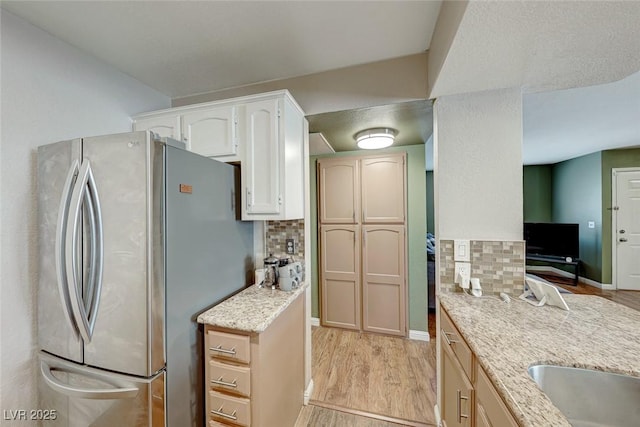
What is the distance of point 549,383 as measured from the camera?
852 millimetres

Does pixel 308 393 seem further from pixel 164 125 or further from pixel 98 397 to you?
pixel 164 125

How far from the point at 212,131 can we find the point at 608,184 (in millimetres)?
6252

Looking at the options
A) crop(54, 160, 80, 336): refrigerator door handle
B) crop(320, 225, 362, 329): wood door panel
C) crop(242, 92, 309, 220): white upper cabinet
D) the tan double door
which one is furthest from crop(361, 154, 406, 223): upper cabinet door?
crop(54, 160, 80, 336): refrigerator door handle

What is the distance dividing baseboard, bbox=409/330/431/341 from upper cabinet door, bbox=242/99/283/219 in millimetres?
2275

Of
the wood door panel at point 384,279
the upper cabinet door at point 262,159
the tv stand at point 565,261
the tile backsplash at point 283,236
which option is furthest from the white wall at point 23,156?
the tv stand at point 565,261

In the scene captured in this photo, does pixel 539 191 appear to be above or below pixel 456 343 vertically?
above

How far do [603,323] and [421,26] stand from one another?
1815 mm

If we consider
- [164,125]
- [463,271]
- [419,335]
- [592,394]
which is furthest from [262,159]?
[419,335]

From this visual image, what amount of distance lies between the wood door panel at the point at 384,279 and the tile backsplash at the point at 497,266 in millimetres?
1162

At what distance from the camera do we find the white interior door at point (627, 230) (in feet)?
A: 13.1

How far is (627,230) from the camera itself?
4023 mm

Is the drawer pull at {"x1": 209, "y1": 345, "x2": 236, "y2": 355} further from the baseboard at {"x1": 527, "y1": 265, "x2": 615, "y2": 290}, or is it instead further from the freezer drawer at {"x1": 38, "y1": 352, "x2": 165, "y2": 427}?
the baseboard at {"x1": 527, "y1": 265, "x2": 615, "y2": 290}

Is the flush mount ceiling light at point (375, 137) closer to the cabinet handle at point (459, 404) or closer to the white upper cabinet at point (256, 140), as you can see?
the white upper cabinet at point (256, 140)

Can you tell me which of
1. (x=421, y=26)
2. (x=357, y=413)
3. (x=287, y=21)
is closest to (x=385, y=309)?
(x=357, y=413)
